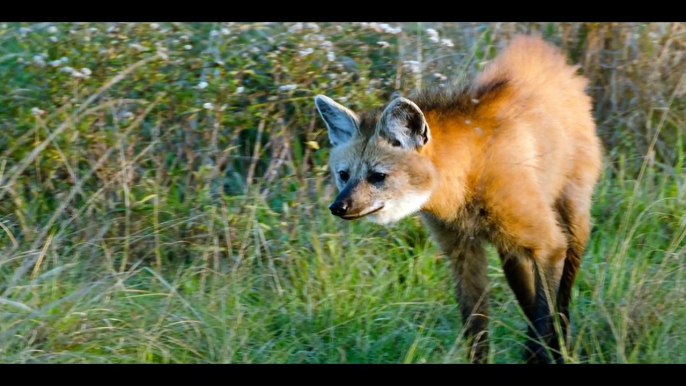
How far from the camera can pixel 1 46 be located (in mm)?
5398

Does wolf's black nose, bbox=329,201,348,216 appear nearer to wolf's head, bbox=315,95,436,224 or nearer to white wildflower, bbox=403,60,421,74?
wolf's head, bbox=315,95,436,224

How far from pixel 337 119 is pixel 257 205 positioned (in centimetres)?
89

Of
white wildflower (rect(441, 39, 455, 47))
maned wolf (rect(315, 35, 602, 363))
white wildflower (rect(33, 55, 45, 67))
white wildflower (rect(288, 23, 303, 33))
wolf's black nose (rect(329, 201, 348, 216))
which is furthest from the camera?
white wildflower (rect(441, 39, 455, 47))

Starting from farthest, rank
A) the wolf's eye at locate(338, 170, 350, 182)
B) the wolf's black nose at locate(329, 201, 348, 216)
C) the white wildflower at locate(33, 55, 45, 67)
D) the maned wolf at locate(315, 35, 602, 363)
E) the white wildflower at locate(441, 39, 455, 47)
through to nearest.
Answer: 1. the white wildflower at locate(441, 39, 455, 47)
2. the white wildflower at locate(33, 55, 45, 67)
3. the wolf's eye at locate(338, 170, 350, 182)
4. the maned wolf at locate(315, 35, 602, 363)
5. the wolf's black nose at locate(329, 201, 348, 216)

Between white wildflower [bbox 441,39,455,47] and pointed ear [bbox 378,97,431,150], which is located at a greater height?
pointed ear [bbox 378,97,431,150]

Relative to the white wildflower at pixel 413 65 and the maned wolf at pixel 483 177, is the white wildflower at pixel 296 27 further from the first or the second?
the maned wolf at pixel 483 177

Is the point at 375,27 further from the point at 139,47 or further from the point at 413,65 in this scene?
the point at 139,47

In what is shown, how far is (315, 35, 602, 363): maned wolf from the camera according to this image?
12.2ft

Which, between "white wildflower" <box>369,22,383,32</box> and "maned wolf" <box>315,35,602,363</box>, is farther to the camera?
"white wildflower" <box>369,22,383,32</box>

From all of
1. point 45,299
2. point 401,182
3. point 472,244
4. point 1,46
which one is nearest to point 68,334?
point 45,299

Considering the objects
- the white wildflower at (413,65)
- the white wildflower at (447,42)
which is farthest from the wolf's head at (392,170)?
the white wildflower at (447,42)

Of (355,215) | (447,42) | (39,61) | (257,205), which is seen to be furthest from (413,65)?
(39,61)

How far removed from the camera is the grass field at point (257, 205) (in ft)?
12.3

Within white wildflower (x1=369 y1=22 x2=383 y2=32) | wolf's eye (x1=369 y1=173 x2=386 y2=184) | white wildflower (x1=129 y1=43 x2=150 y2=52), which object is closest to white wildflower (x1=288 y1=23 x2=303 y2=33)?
white wildflower (x1=369 y1=22 x2=383 y2=32)
